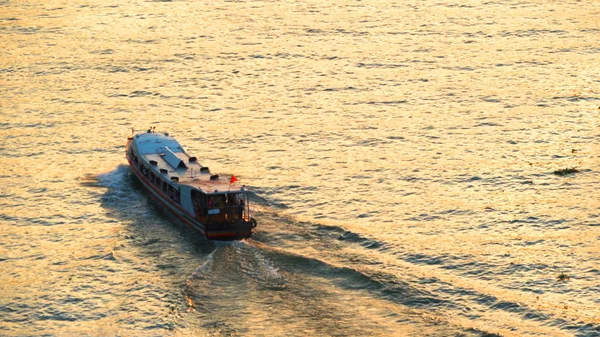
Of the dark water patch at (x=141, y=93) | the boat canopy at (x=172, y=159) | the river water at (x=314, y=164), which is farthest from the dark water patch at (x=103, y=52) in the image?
the boat canopy at (x=172, y=159)

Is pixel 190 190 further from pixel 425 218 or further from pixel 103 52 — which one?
pixel 103 52

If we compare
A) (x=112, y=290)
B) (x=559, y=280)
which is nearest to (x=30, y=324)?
(x=112, y=290)

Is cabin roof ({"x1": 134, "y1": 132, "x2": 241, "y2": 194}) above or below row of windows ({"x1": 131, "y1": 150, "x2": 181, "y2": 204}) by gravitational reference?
above

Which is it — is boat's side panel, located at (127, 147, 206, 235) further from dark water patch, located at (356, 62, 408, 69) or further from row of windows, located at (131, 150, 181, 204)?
dark water patch, located at (356, 62, 408, 69)

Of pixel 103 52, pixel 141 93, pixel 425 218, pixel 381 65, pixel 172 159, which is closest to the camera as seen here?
pixel 425 218

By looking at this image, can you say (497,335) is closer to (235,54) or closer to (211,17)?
(235,54)

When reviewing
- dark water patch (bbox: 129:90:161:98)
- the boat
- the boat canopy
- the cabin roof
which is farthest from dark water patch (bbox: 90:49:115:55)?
the boat canopy

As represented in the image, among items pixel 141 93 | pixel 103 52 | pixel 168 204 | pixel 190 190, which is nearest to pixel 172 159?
pixel 168 204
